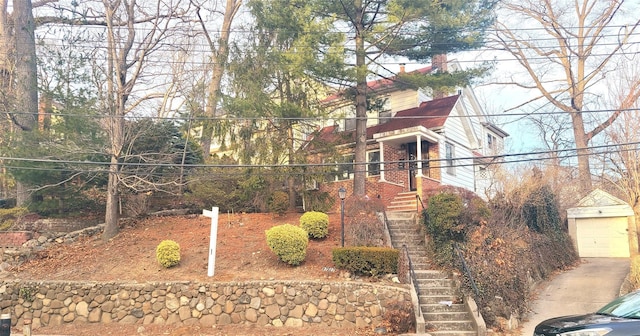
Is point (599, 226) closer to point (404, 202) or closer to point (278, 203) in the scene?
point (404, 202)

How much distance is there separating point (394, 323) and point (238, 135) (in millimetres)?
9350

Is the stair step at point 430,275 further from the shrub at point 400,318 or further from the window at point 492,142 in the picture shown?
the window at point 492,142

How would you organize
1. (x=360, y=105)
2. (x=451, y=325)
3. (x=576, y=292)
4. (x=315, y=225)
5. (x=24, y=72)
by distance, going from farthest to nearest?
(x=360, y=105) → (x=24, y=72) → (x=315, y=225) → (x=576, y=292) → (x=451, y=325)

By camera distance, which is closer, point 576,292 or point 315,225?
point 576,292

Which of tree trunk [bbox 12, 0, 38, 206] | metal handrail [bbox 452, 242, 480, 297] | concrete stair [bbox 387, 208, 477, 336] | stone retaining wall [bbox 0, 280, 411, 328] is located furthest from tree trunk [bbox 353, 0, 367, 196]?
tree trunk [bbox 12, 0, 38, 206]

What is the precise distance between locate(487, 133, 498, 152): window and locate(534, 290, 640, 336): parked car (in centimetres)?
2301

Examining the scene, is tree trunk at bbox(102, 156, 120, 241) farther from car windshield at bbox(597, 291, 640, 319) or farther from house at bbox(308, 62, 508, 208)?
car windshield at bbox(597, 291, 640, 319)

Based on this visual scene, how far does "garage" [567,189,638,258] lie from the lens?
72.6 ft

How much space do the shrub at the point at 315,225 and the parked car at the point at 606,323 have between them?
8000 millimetres

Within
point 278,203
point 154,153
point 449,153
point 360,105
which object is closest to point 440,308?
point 278,203

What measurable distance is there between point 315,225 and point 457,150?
455 inches

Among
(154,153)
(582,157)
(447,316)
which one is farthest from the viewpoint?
(582,157)

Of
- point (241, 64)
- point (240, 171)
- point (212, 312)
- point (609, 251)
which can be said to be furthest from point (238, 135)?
point (609, 251)

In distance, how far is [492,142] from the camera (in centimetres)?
3050
